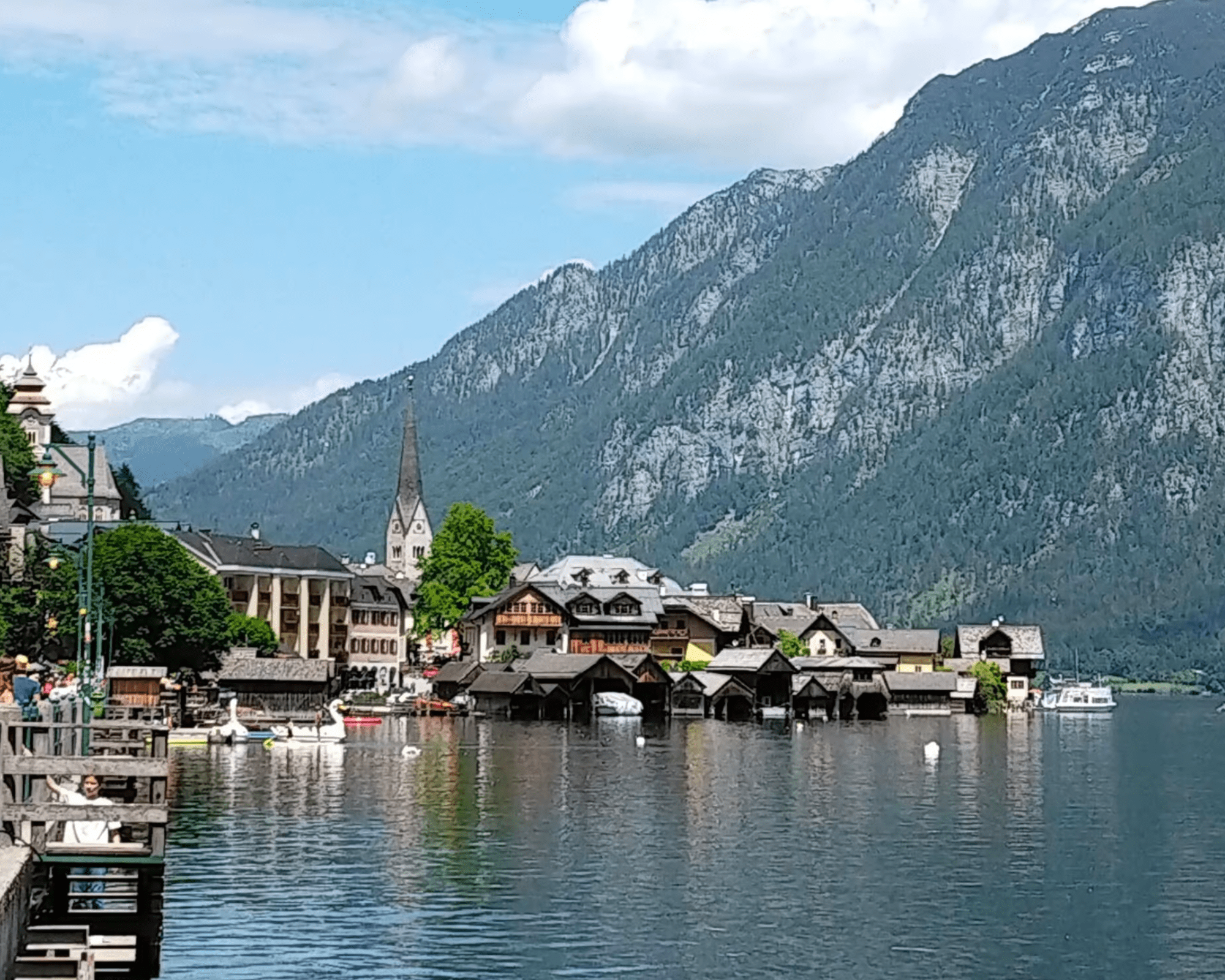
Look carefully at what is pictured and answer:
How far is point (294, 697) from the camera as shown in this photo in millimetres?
150875

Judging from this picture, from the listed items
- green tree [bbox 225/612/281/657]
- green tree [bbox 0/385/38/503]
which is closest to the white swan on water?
green tree [bbox 0/385/38/503]

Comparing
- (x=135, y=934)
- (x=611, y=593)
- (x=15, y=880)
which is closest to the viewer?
(x=15, y=880)

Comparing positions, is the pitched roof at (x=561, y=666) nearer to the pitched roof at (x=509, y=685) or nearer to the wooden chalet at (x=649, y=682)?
the pitched roof at (x=509, y=685)

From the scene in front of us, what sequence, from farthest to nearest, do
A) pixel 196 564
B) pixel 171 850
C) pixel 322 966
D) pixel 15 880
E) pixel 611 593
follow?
pixel 611 593
pixel 196 564
pixel 171 850
pixel 322 966
pixel 15 880

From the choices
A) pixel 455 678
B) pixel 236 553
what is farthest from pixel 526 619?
pixel 236 553

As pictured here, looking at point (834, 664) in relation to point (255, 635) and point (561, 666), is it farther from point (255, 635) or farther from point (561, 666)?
point (255, 635)

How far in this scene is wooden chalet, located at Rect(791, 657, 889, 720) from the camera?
182 m

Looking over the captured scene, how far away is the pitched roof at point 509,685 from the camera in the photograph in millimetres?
168500

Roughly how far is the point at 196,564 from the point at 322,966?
318 ft

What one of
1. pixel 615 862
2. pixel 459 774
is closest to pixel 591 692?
pixel 459 774

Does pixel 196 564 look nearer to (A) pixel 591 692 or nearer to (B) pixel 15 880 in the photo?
(A) pixel 591 692

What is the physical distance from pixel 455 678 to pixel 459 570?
49.4 feet

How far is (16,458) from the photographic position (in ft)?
460

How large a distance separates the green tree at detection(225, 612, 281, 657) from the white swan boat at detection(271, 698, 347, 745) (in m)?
39.8
